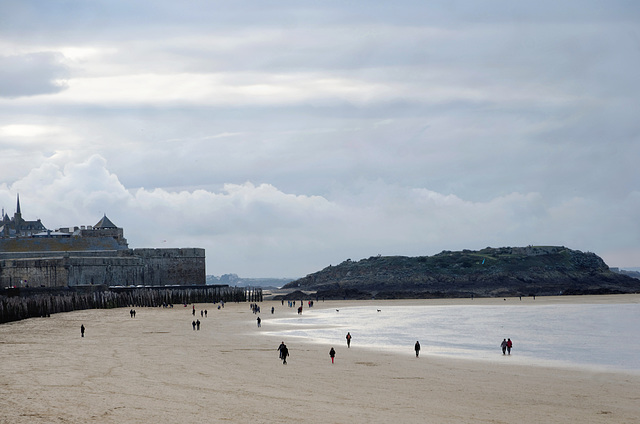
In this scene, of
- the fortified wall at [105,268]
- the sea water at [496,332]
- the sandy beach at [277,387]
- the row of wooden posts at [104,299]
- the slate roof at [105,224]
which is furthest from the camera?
the slate roof at [105,224]

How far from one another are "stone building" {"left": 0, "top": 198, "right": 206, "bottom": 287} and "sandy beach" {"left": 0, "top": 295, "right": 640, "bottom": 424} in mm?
48179

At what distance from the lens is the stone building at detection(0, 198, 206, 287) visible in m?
Answer: 81.7

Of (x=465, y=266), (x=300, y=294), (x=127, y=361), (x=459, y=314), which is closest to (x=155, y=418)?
(x=127, y=361)

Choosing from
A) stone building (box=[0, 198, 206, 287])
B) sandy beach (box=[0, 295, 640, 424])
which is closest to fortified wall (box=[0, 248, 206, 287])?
stone building (box=[0, 198, 206, 287])

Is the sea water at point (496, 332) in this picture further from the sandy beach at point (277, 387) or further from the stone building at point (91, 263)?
the stone building at point (91, 263)

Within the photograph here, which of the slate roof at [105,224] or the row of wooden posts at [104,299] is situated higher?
the slate roof at [105,224]

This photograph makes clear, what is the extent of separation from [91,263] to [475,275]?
60364 mm

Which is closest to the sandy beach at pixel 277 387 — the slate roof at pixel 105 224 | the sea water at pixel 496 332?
the sea water at pixel 496 332

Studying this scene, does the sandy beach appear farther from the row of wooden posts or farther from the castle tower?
the castle tower

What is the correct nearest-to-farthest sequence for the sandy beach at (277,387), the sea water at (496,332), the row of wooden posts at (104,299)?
the sandy beach at (277,387) → the sea water at (496,332) → the row of wooden posts at (104,299)

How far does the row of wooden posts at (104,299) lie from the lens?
52.5 metres

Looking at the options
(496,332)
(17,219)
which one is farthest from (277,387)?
(17,219)

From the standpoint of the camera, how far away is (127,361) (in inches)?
1068

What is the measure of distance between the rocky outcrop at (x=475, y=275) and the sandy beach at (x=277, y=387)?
6721cm
